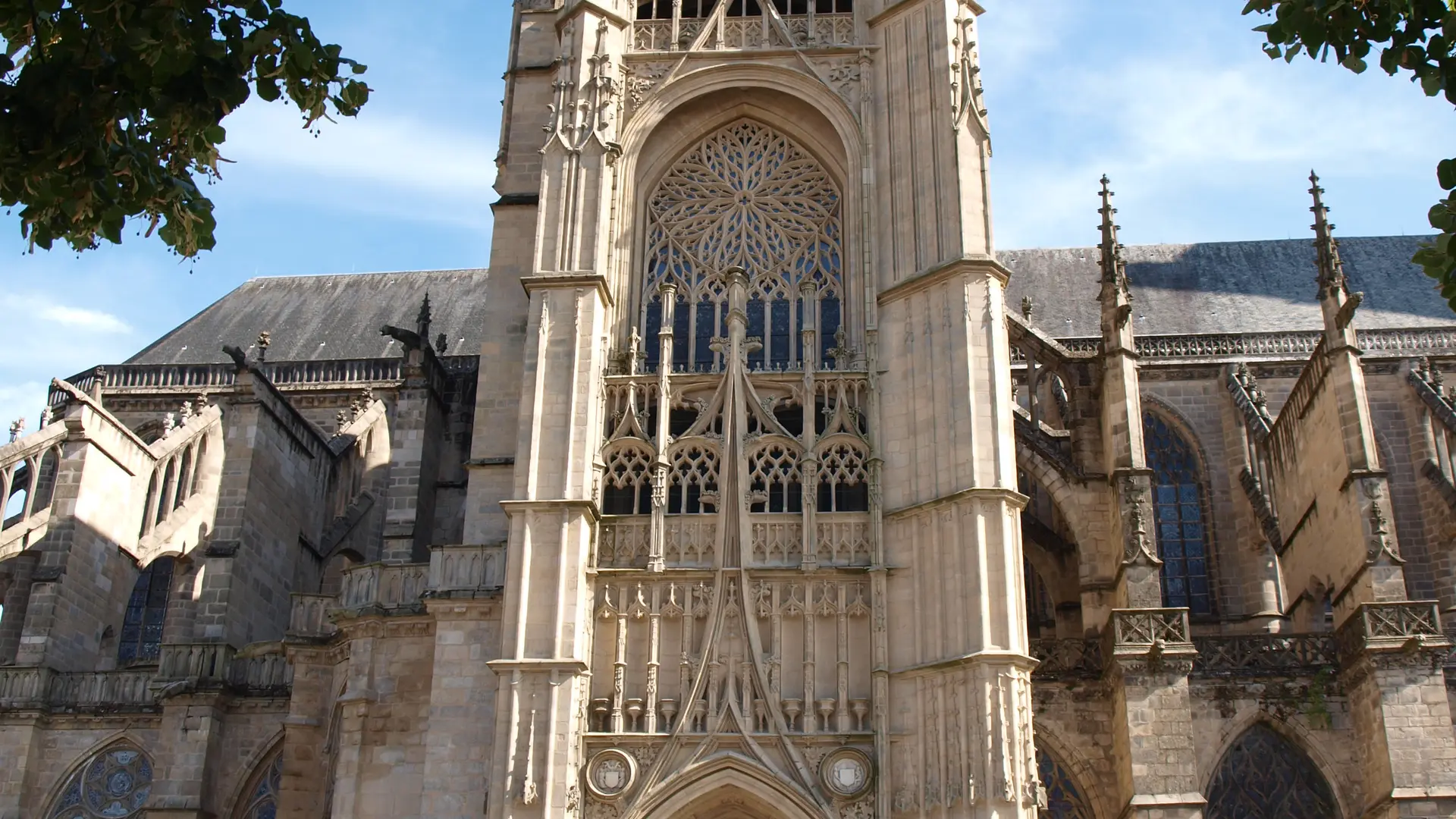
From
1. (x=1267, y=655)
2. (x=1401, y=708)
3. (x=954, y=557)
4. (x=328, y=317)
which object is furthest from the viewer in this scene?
(x=328, y=317)

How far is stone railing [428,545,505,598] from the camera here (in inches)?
695

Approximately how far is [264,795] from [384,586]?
438 cm

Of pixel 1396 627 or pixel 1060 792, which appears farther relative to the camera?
pixel 1060 792

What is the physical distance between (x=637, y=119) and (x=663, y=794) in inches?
346

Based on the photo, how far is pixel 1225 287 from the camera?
30953mm

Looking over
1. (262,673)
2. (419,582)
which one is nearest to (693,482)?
(419,582)

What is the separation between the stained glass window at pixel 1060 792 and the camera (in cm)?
1847

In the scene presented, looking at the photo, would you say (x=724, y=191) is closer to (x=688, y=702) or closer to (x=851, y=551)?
(x=851, y=551)

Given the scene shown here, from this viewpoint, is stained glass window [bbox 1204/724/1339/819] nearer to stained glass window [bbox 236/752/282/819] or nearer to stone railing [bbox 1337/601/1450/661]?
stone railing [bbox 1337/601/1450/661]

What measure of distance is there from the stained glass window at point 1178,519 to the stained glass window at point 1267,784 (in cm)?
560

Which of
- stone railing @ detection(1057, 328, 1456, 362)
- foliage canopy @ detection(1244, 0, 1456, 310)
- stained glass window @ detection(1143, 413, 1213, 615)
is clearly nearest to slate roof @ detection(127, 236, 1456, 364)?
stone railing @ detection(1057, 328, 1456, 362)

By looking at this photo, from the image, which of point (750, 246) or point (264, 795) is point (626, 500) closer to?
point (750, 246)

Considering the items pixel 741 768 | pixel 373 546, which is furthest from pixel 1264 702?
pixel 373 546

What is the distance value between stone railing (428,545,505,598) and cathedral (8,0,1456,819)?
0.04 m
